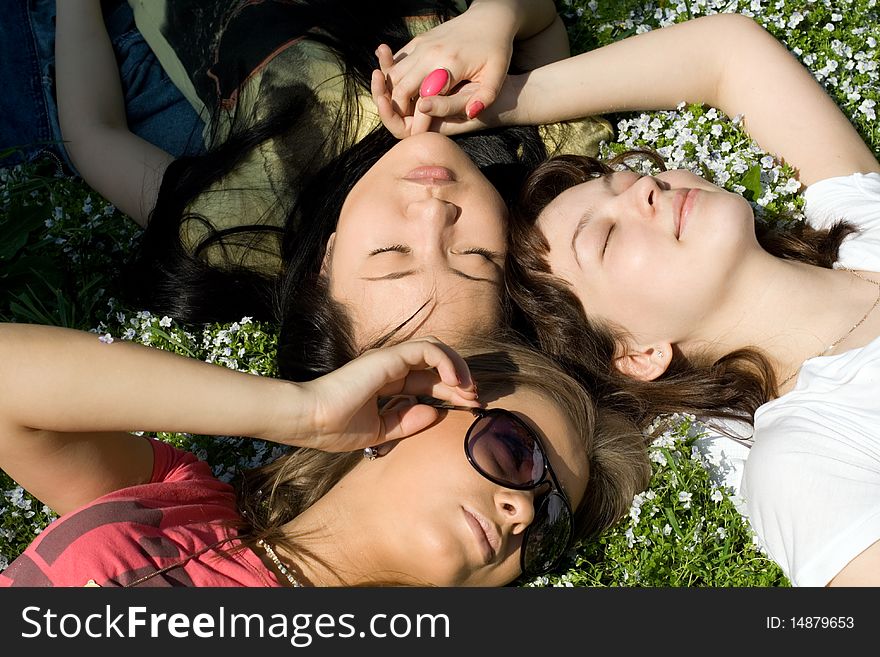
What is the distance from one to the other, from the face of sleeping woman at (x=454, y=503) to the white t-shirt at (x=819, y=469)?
837 mm

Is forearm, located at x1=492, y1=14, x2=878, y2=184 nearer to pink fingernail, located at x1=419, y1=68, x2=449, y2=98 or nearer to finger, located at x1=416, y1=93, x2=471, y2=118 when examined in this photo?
finger, located at x1=416, y1=93, x2=471, y2=118

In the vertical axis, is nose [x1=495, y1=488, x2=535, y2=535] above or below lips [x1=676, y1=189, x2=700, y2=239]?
below

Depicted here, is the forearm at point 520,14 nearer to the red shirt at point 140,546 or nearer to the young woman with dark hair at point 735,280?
the young woman with dark hair at point 735,280

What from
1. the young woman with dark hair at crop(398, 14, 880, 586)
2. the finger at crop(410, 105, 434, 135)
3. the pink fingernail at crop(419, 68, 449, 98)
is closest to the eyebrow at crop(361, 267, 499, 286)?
the young woman with dark hair at crop(398, 14, 880, 586)

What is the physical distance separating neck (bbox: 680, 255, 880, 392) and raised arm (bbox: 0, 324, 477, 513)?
1.27 metres

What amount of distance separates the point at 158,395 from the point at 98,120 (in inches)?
94.8

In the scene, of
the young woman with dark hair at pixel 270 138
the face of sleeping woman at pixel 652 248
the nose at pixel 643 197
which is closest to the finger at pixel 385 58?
the young woman with dark hair at pixel 270 138

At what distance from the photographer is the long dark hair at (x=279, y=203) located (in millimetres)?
4219

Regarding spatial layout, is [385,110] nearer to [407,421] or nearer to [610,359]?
[610,359]

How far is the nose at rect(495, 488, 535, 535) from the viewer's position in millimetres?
2934

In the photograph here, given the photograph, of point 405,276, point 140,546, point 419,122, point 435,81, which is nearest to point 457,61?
point 435,81

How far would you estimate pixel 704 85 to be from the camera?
174 inches

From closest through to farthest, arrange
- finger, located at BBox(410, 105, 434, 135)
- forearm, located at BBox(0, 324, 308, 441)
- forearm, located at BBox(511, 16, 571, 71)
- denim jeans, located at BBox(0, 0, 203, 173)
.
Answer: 1. forearm, located at BBox(0, 324, 308, 441)
2. finger, located at BBox(410, 105, 434, 135)
3. forearm, located at BBox(511, 16, 571, 71)
4. denim jeans, located at BBox(0, 0, 203, 173)

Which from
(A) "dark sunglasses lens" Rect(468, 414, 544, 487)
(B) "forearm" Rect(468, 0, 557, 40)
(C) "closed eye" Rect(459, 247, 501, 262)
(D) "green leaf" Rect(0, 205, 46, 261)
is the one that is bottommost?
(A) "dark sunglasses lens" Rect(468, 414, 544, 487)
